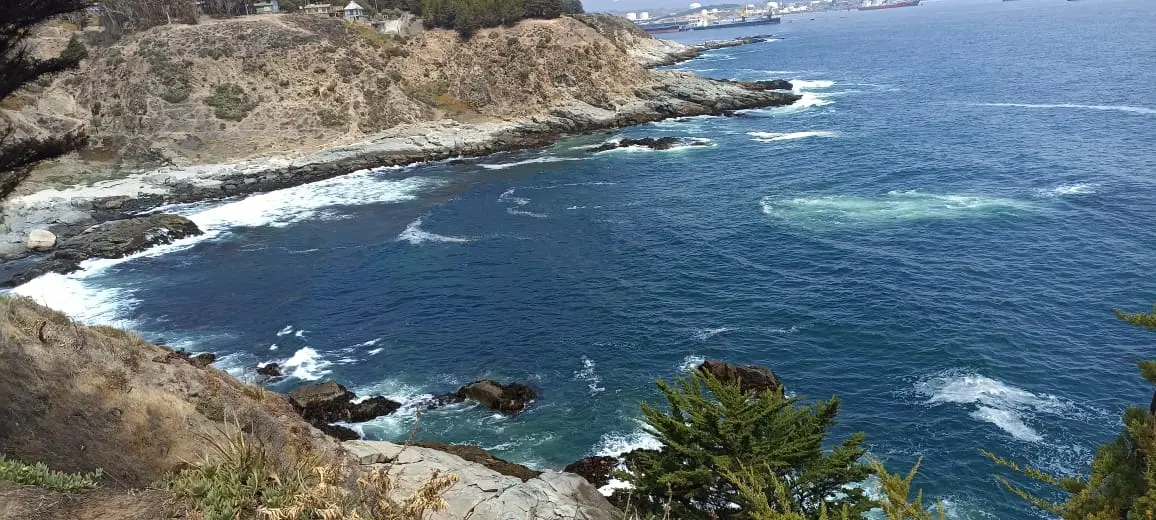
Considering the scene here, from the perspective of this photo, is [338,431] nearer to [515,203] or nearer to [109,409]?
[109,409]

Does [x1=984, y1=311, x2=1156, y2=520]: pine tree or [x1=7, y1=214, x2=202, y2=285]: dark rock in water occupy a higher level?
[x1=7, y1=214, x2=202, y2=285]: dark rock in water

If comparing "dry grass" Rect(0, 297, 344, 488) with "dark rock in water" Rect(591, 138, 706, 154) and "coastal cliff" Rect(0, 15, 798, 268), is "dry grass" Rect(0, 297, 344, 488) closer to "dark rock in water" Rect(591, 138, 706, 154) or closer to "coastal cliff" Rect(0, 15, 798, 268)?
"coastal cliff" Rect(0, 15, 798, 268)

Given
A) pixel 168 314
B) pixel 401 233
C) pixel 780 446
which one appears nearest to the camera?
pixel 780 446

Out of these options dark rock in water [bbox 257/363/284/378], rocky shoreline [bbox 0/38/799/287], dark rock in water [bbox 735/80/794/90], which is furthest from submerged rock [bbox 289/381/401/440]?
dark rock in water [bbox 735/80/794/90]

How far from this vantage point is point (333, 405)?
3572 cm

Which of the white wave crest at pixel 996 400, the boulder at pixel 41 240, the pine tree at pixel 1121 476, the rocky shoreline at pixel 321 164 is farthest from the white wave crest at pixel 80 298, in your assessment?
the pine tree at pixel 1121 476

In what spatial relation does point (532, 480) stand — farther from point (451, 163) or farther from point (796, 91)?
point (796, 91)

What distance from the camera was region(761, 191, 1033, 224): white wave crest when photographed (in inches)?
2345

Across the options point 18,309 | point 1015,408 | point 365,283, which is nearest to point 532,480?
point 18,309

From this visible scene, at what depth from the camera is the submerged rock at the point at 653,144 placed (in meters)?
93.6

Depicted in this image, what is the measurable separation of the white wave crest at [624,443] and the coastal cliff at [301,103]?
58889mm

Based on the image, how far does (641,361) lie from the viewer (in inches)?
1537

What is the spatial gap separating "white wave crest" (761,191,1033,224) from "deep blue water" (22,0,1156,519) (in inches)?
13.8

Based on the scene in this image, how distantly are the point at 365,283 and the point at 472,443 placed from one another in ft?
77.6
